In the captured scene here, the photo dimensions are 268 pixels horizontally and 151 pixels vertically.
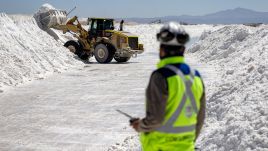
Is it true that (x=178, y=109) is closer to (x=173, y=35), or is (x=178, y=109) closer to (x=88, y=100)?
(x=173, y=35)

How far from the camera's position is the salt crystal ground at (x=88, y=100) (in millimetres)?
7468

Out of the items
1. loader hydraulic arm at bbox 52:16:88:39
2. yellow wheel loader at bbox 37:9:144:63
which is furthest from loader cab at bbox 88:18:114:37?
loader hydraulic arm at bbox 52:16:88:39

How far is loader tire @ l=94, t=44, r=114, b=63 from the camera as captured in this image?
77.9 feet

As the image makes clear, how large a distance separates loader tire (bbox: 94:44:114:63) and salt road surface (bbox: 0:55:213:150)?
4.83m

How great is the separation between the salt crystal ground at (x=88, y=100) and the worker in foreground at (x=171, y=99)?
2.98m

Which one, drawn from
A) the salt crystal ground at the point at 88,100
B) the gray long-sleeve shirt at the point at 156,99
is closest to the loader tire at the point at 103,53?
the salt crystal ground at the point at 88,100

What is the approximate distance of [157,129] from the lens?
342 cm

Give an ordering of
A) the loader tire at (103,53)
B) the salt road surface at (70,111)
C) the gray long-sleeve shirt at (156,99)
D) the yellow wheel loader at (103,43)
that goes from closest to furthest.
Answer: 1. the gray long-sleeve shirt at (156,99)
2. the salt road surface at (70,111)
3. the loader tire at (103,53)
4. the yellow wheel loader at (103,43)

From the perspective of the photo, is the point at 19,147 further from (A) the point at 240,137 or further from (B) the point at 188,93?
(B) the point at 188,93

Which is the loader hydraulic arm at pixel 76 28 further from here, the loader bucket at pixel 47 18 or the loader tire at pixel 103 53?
the loader tire at pixel 103 53

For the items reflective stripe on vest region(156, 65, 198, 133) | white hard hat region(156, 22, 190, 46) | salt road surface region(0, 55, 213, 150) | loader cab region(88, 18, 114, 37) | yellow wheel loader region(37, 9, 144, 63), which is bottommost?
salt road surface region(0, 55, 213, 150)

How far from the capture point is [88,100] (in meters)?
13.1

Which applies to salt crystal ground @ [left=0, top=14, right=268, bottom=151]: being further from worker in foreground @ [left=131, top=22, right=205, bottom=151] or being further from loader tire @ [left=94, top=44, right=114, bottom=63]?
worker in foreground @ [left=131, top=22, right=205, bottom=151]

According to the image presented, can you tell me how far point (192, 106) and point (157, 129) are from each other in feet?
1.03
